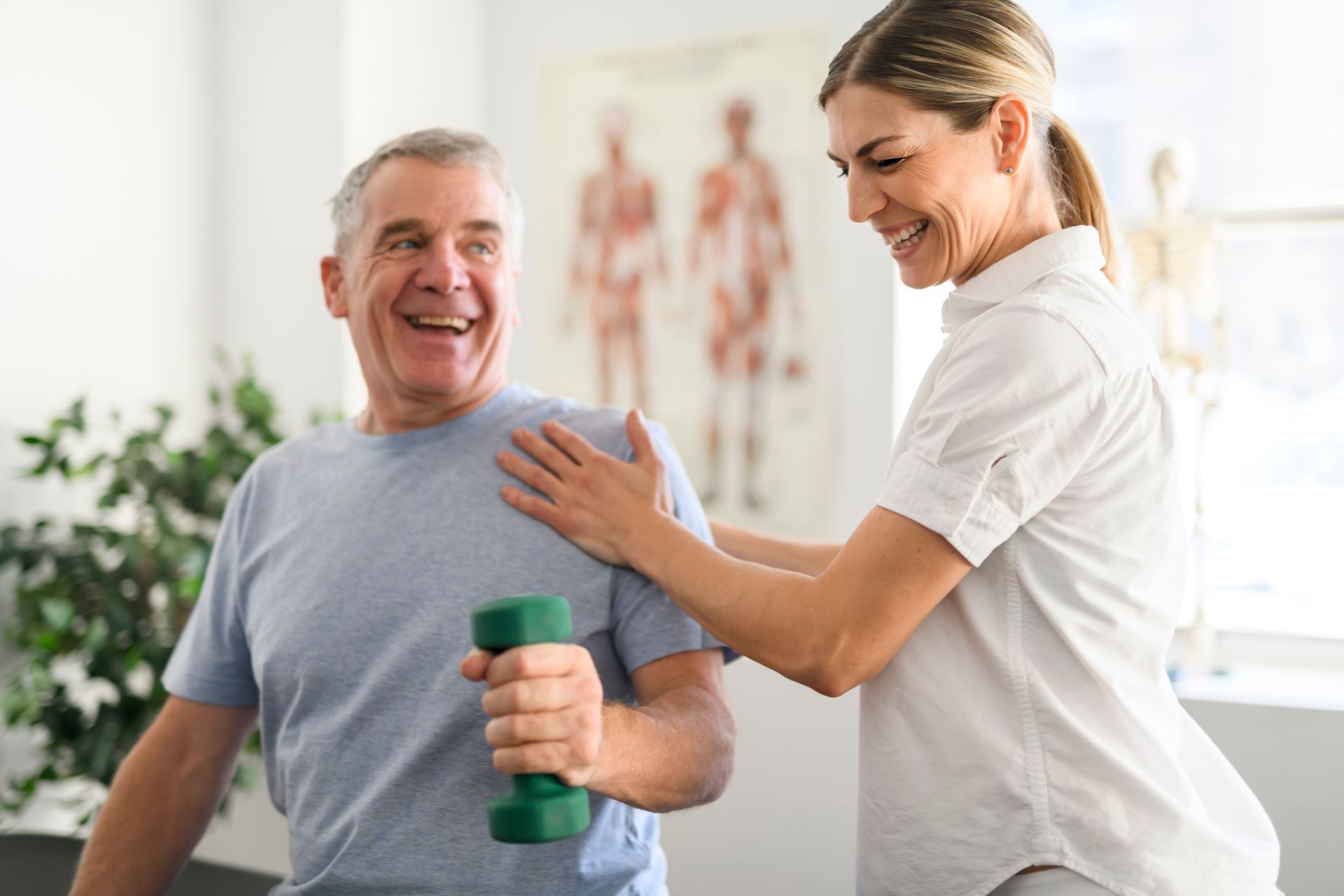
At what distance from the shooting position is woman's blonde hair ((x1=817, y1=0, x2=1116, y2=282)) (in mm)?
1142

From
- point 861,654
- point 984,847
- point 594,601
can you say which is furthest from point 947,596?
point 594,601

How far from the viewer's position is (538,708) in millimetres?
962

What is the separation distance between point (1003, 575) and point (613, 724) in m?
0.41

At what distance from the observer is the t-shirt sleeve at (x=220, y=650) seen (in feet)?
5.37

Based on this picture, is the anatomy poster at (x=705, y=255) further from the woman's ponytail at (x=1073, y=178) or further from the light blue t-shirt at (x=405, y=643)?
→ the woman's ponytail at (x=1073, y=178)

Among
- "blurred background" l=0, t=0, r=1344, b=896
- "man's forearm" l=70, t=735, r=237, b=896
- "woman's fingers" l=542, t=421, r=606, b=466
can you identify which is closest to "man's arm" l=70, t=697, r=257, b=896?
"man's forearm" l=70, t=735, r=237, b=896

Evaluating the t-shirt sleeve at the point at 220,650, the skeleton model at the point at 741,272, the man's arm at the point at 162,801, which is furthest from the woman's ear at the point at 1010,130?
the skeleton model at the point at 741,272

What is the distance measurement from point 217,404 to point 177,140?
34.5 inches

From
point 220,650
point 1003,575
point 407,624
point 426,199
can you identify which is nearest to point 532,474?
point 407,624

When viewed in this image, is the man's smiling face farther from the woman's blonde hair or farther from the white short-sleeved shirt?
the white short-sleeved shirt

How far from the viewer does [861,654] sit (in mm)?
1082

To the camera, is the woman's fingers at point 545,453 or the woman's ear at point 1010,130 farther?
the woman's fingers at point 545,453

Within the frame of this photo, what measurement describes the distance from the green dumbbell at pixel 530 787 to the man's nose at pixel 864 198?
562mm

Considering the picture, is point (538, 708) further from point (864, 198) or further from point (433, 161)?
point (433, 161)
